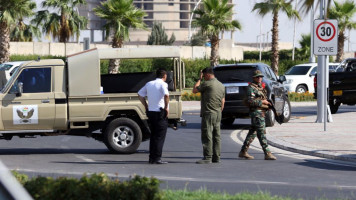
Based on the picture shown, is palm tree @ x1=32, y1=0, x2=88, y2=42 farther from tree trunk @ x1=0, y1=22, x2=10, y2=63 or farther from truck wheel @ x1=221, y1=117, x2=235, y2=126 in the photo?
truck wheel @ x1=221, y1=117, x2=235, y2=126

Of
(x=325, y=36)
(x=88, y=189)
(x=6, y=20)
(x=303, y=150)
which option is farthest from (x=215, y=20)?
(x=88, y=189)

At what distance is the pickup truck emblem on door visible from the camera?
1481cm

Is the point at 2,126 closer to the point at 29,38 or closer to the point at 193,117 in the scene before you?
the point at 193,117

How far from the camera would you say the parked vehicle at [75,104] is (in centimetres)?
1488

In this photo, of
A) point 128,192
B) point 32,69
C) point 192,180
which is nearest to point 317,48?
point 32,69

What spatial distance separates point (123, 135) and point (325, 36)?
7967mm

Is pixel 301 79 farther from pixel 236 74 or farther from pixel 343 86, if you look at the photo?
pixel 236 74

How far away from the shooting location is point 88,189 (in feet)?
22.7

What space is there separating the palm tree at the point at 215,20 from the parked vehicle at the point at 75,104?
3854 centimetres

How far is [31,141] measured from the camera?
59.8ft

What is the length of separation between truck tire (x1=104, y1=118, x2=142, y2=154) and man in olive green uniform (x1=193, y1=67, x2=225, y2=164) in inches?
72.3

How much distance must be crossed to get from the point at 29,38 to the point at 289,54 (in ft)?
130

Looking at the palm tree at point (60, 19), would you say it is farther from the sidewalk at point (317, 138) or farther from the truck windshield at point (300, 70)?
the sidewalk at point (317, 138)

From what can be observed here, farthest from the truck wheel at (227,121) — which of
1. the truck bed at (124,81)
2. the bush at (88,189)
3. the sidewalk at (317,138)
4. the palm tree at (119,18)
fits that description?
the palm tree at (119,18)
